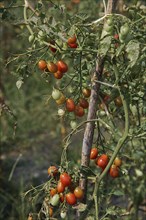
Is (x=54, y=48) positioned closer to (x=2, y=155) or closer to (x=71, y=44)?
(x=71, y=44)

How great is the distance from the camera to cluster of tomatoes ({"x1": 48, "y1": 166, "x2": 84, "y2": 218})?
4.62 feet

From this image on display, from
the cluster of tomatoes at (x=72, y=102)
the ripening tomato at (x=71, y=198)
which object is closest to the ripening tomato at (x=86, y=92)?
the cluster of tomatoes at (x=72, y=102)

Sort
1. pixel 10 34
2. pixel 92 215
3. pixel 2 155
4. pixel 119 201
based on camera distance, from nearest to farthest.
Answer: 1. pixel 92 215
2. pixel 119 201
3. pixel 2 155
4. pixel 10 34

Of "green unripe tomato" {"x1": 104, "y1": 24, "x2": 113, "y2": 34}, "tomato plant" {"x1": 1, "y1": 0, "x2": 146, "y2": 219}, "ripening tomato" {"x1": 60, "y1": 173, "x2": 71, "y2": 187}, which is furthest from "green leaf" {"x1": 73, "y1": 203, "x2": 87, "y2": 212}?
"green unripe tomato" {"x1": 104, "y1": 24, "x2": 113, "y2": 34}

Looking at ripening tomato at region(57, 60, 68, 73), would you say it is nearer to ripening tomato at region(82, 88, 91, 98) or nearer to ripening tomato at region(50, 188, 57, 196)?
ripening tomato at region(82, 88, 91, 98)

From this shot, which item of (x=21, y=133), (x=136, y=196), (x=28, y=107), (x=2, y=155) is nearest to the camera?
(x=136, y=196)

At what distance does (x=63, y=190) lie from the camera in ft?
4.68

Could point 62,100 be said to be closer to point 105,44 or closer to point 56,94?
point 56,94

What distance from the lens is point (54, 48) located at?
144 cm

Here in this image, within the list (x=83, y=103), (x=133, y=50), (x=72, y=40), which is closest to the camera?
(x=133, y=50)

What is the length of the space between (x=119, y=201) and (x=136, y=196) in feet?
1.96

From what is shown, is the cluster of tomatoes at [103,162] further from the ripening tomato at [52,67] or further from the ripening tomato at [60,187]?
the ripening tomato at [52,67]

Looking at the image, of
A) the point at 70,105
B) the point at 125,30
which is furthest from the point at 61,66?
the point at 125,30

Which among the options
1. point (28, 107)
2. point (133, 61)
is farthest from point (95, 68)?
point (28, 107)
